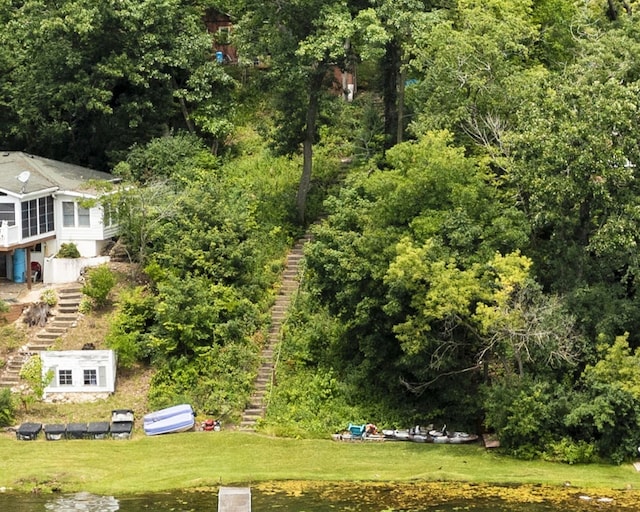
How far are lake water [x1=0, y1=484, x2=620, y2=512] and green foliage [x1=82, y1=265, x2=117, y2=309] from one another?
11.4 m

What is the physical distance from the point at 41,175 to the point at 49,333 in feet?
25.0

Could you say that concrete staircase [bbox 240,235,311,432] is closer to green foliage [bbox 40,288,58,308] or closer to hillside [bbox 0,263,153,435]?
hillside [bbox 0,263,153,435]

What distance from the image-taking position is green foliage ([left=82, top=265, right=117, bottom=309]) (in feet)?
168

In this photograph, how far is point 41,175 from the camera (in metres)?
55.6

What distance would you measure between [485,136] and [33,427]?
1804cm

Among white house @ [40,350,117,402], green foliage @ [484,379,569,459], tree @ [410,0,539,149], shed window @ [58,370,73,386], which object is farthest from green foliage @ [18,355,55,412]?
tree @ [410,0,539,149]

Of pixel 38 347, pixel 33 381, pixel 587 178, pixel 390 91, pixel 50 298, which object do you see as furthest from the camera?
pixel 390 91

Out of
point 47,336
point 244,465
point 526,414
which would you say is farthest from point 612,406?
point 47,336

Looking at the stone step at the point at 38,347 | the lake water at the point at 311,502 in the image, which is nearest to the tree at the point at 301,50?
the stone step at the point at 38,347

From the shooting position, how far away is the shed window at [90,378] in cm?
4900

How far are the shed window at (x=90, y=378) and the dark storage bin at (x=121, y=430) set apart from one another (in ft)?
9.32

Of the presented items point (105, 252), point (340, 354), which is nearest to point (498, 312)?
point (340, 354)

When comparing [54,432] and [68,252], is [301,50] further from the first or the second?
[54,432]

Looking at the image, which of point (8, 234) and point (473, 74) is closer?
point (473, 74)
